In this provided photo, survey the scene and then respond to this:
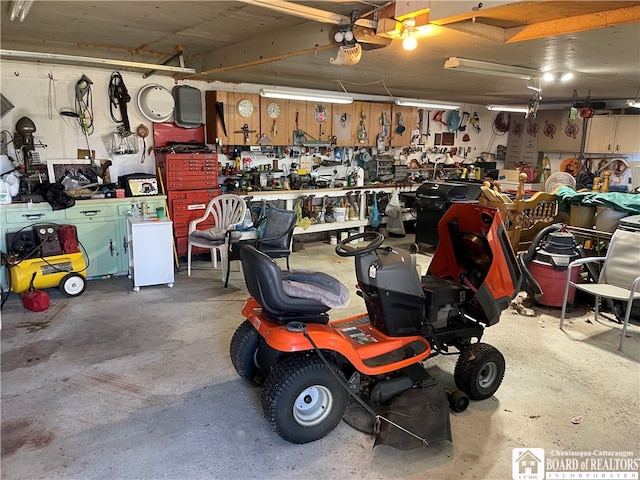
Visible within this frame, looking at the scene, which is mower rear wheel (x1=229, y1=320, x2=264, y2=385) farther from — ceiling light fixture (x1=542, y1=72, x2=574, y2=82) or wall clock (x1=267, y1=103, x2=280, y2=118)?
ceiling light fixture (x1=542, y1=72, x2=574, y2=82)

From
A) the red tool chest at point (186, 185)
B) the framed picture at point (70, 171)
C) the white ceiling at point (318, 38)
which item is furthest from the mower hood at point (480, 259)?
the framed picture at point (70, 171)

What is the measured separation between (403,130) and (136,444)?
22.4ft

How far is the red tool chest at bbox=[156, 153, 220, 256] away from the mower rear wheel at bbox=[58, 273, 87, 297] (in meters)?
1.31

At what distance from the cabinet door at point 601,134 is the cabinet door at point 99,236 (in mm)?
8359

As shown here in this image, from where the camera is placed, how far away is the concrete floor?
7.43ft

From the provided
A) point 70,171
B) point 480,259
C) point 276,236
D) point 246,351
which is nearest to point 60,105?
point 70,171

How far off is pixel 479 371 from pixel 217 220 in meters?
4.04

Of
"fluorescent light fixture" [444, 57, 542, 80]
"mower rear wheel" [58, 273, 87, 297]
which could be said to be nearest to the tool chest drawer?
"mower rear wheel" [58, 273, 87, 297]

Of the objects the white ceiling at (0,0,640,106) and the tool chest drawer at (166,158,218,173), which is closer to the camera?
the white ceiling at (0,0,640,106)

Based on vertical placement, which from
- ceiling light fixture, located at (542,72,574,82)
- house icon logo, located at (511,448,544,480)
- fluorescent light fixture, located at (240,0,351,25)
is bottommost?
house icon logo, located at (511,448,544,480)

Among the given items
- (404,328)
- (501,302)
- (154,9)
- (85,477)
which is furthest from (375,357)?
(154,9)

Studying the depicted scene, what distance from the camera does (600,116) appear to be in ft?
27.4

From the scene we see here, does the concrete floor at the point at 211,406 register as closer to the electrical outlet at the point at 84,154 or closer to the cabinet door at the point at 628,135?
the electrical outlet at the point at 84,154

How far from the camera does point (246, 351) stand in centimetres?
285
